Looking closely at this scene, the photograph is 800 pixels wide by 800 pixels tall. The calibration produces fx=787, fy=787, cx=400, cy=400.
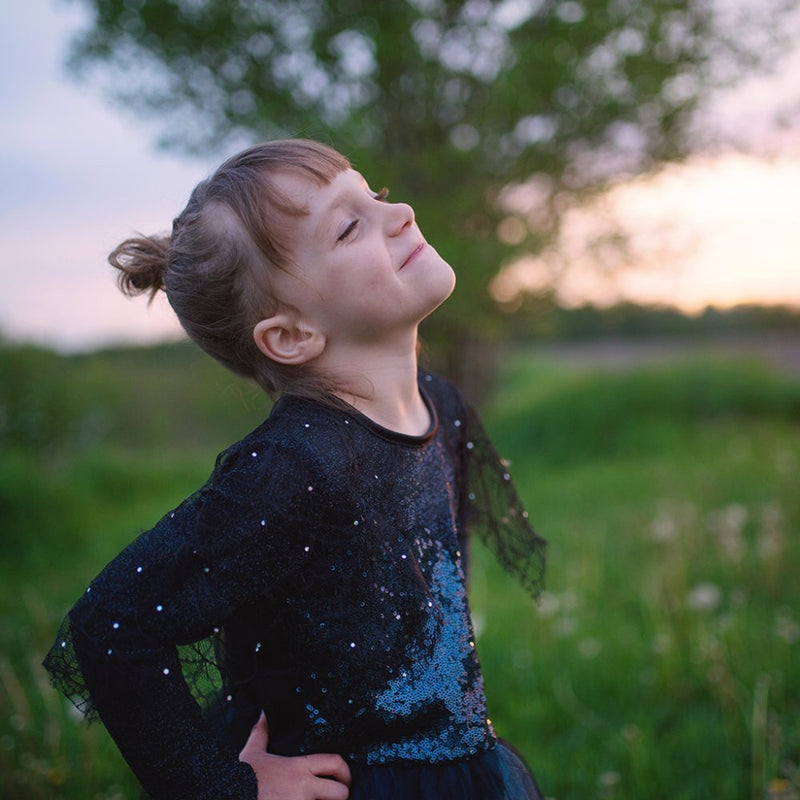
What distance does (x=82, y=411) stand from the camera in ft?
29.8

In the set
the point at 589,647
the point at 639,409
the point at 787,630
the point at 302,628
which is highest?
the point at 302,628

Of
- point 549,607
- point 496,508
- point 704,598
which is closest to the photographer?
point 496,508

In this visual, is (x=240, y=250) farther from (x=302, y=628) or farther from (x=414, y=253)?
(x=302, y=628)

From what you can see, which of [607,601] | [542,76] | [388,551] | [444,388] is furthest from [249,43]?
[388,551]

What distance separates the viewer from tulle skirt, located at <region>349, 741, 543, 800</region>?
48.3 inches

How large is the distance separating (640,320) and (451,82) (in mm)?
11044

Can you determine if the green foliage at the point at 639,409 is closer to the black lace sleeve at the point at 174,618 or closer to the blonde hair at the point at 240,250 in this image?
the blonde hair at the point at 240,250

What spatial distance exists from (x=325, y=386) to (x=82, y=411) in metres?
8.57

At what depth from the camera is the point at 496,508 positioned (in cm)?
177

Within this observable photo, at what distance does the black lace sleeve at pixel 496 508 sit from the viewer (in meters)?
1.74

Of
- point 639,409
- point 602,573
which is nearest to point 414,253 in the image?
point 602,573

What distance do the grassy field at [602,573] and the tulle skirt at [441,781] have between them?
0.87 meters

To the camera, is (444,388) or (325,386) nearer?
(325,386)

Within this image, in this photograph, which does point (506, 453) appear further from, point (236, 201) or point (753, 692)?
point (236, 201)
